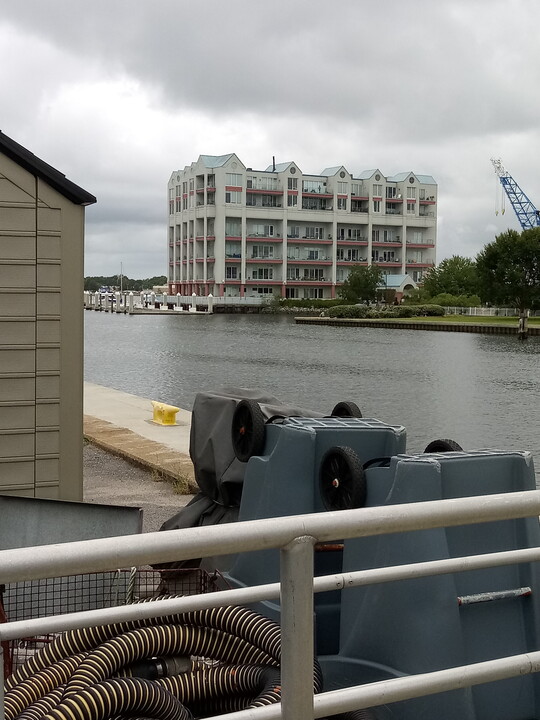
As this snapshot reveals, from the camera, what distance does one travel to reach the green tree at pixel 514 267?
93438 millimetres

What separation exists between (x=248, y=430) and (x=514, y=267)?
92432mm

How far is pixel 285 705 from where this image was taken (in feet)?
7.35

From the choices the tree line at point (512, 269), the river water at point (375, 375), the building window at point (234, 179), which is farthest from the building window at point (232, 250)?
the river water at point (375, 375)

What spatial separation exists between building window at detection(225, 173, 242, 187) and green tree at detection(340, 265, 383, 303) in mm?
25204

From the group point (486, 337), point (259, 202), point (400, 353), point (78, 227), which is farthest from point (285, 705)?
point (259, 202)

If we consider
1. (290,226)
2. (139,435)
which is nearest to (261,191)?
(290,226)

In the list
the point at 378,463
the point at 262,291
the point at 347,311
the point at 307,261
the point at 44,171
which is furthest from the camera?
the point at 262,291

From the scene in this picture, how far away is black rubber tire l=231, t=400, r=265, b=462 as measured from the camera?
5.69 m

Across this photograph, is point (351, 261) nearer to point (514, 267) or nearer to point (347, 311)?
point (347, 311)

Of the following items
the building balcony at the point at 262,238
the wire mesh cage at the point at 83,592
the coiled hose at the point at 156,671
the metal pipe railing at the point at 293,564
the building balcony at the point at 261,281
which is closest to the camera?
the metal pipe railing at the point at 293,564

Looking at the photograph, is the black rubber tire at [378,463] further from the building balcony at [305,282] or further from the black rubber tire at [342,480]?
the building balcony at [305,282]

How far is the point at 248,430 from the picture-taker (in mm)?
5797

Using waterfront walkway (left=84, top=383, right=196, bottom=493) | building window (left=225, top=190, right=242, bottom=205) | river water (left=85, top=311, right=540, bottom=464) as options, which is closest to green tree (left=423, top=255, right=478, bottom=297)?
building window (left=225, top=190, right=242, bottom=205)

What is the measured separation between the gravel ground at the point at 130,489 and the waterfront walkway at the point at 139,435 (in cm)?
15
